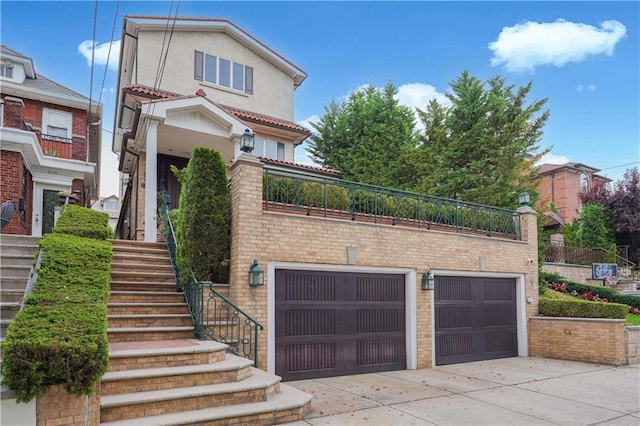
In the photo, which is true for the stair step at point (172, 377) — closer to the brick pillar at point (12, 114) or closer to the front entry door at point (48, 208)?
the brick pillar at point (12, 114)

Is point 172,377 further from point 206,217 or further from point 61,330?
point 206,217

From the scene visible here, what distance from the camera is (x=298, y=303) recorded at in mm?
8414

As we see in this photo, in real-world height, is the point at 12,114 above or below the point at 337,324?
above

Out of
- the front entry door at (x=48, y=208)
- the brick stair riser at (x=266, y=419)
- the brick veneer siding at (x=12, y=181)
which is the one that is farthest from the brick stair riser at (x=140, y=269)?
the front entry door at (x=48, y=208)

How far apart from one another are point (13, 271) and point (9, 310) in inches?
54.6

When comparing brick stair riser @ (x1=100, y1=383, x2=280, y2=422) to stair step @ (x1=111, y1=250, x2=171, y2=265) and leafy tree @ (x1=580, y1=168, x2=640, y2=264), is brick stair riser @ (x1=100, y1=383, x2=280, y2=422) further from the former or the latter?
leafy tree @ (x1=580, y1=168, x2=640, y2=264)

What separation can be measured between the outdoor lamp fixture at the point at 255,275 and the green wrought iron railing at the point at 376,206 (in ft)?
4.12

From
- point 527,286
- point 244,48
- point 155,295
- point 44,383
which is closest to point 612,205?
point 527,286

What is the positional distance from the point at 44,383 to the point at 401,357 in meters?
7.31

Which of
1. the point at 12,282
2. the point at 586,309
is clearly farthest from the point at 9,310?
the point at 586,309

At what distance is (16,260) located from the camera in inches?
300

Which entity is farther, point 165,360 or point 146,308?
point 146,308

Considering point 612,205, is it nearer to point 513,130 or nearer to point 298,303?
point 513,130

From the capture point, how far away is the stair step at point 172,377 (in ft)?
16.6
